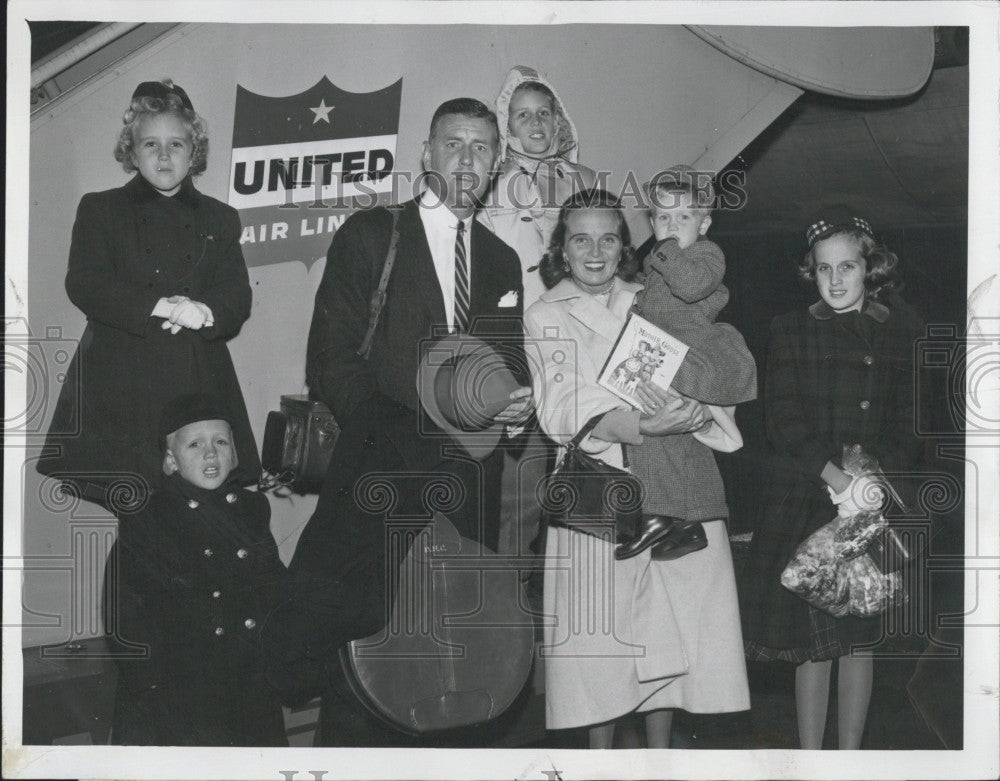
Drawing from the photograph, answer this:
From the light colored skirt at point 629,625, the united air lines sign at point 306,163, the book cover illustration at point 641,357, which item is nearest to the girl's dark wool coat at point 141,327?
the united air lines sign at point 306,163

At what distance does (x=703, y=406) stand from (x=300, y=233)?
150 centimetres

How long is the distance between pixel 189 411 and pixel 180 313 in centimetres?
33

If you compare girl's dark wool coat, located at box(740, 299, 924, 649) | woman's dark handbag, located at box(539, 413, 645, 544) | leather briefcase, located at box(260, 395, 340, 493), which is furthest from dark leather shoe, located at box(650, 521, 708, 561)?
leather briefcase, located at box(260, 395, 340, 493)

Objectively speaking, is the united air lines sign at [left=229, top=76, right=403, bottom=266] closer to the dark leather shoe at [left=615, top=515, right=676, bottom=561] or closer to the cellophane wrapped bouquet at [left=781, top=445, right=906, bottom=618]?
the dark leather shoe at [left=615, top=515, right=676, bottom=561]

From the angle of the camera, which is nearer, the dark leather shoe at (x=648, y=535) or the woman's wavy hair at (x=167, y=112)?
the dark leather shoe at (x=648, y=535)

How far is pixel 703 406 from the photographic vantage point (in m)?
3.87

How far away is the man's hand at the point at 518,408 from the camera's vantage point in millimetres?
3850

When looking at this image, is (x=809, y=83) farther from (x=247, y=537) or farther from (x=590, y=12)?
(x=247, y=537)

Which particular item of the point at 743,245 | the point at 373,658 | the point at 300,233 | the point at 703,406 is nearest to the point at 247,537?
the point at 373,658

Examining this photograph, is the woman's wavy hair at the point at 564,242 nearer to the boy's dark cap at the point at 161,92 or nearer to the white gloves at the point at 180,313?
the white gloves at the point at 180,313

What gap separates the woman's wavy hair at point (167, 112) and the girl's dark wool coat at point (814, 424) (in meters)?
2.05

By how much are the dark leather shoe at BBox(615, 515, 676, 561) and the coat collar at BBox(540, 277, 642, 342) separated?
617mm

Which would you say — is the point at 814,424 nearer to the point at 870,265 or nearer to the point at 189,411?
the point at 870,265

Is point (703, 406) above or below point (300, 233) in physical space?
below
